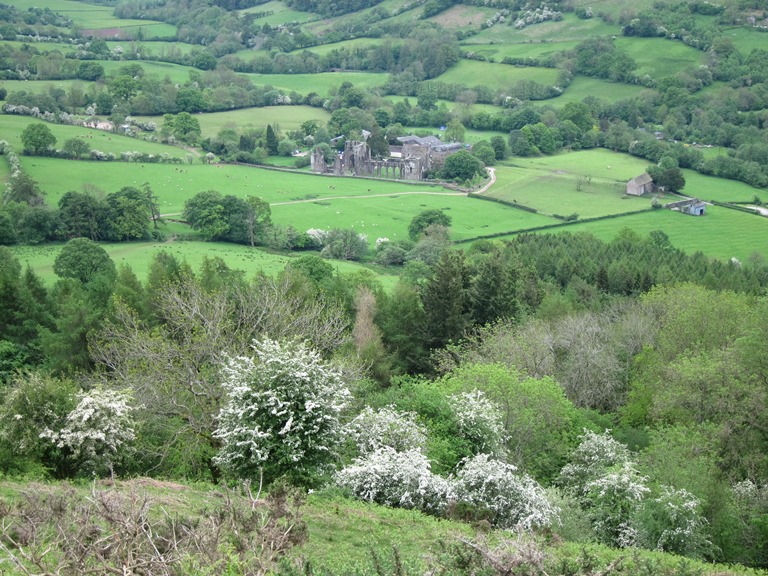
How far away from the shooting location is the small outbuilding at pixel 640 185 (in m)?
105

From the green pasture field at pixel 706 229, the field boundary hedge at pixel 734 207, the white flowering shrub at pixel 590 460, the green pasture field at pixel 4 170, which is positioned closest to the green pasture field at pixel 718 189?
the field boundary hedge at pixel 734 207

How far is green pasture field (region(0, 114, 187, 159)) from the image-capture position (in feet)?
355

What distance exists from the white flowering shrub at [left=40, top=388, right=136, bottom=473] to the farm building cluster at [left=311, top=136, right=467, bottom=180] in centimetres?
9332

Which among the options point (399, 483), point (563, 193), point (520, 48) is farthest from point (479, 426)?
point (520, 48)

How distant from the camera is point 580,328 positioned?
40.8 m

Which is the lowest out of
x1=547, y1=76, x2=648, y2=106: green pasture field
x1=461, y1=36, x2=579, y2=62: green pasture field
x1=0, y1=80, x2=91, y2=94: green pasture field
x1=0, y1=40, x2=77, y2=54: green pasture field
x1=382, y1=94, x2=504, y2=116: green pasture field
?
x1=382, y1=94, x2=504, y2=116: green pasture field

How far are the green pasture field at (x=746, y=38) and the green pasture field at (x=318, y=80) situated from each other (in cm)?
6556

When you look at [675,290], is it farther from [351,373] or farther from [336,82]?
[336,82]

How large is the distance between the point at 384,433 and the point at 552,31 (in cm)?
16887

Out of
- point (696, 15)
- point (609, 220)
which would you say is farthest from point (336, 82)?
point (609, 220)

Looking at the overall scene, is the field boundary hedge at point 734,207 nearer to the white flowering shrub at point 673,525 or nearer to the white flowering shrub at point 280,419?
the white flowering shrub at point 673,525

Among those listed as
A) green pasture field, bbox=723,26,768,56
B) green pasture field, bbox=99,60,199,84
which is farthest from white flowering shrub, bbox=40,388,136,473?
green pasture field, bbox=723,26,768,56

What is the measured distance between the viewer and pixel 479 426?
28.0m

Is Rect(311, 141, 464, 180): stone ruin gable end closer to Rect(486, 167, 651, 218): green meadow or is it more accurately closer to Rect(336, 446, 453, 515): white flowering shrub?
Rect(486, 167, 651, 218): green meadow
